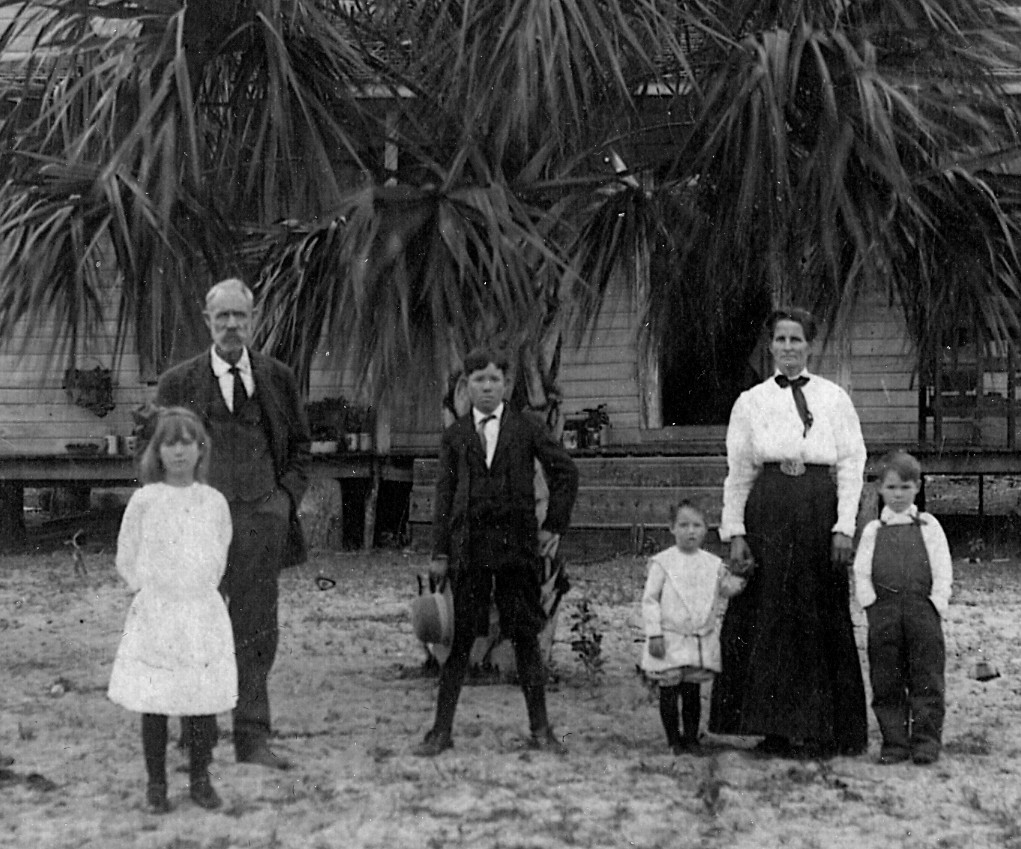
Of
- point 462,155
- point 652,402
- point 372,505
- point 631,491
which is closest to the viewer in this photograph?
point 462,155

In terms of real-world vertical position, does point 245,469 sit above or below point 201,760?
above

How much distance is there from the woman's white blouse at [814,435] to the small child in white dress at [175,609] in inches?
72.3

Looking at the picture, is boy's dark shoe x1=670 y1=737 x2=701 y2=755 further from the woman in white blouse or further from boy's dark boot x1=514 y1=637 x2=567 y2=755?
boy's dark boot x1=514 y1=637 x2=567 y2=755

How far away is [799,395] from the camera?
5.34 metres

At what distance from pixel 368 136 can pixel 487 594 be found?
1.90 metres

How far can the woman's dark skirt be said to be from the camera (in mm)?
5281

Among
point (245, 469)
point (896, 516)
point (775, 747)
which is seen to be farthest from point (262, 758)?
point (896, 516)

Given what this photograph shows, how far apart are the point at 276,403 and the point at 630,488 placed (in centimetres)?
779

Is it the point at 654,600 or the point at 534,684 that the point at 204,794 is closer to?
the point at 534,684

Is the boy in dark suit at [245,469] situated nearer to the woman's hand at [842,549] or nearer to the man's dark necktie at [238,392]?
the man's dark necktie at [238,392]

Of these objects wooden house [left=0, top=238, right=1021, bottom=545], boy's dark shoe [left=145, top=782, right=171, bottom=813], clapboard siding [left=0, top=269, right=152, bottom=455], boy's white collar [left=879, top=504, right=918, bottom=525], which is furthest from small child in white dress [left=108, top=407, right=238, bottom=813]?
clapboard siding [left=0, top=269, right=152, bottom=455]

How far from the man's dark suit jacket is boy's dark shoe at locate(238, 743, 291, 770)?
2.11 ft

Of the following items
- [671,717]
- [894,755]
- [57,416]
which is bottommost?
[894,755]

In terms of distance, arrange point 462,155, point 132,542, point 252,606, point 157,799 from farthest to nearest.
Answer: point 462,155 < point 252,606 < point 132,542 < point 157,799
